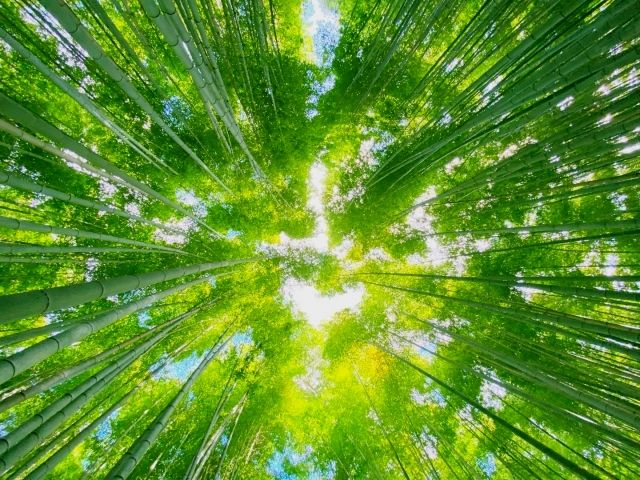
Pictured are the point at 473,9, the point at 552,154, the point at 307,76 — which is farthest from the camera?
the point at 307,76

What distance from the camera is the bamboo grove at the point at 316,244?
3.73 meters

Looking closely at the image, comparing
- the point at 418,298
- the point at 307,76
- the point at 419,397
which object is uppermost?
the point at 307,76

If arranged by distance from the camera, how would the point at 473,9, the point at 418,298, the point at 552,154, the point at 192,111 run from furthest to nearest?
the point at 418,298
the point at 192,111
the point at 473,9
the point at 552,154

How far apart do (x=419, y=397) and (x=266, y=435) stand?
9.34ft

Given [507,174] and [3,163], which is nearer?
[507,174]

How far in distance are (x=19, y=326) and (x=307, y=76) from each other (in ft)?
17.9

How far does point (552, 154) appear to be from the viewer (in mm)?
2381

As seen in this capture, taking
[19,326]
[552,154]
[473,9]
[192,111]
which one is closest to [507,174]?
[552,154]

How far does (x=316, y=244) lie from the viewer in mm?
6750

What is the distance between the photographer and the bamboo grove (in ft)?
12.2

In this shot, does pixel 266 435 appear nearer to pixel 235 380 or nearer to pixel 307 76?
pixel 235 380

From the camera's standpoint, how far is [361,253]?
21.7 ft

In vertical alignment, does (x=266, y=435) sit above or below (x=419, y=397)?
below

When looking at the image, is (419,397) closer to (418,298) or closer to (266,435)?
(418,298)
